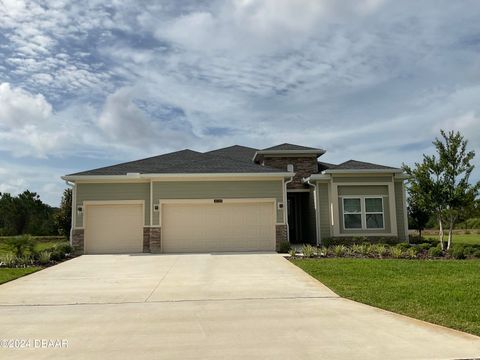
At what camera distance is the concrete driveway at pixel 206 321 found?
549cm

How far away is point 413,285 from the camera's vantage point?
975 centimetres

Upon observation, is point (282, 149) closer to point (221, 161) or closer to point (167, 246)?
point (221, 161)

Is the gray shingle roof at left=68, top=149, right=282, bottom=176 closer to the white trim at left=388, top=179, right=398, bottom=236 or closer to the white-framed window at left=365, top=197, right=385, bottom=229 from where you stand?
the white-framed window at left=365, top=197, right=385, bottom=229

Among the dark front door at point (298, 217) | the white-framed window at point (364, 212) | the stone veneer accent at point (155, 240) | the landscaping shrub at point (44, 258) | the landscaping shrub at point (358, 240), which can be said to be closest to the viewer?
the landscaping shrub at point (44, 258)

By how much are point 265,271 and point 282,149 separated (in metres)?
11.2

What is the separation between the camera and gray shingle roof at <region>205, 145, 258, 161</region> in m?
25.8

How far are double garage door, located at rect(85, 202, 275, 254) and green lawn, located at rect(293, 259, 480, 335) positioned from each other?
4027mm

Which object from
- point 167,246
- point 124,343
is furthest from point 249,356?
point 167,246

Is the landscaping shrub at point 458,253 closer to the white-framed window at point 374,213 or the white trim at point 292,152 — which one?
the white-framed window at point 374,213

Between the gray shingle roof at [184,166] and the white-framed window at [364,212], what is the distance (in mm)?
3746

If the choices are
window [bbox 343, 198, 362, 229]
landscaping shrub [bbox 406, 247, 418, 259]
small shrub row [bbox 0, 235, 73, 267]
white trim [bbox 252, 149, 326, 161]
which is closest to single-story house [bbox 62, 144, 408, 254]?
small shrub row [bbox 0, 235, 73, 267]

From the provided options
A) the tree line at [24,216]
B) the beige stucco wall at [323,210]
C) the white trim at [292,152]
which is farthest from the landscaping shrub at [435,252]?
the tree line at [24,216]

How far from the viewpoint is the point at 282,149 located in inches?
893

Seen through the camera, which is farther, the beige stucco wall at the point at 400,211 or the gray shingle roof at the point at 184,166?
the beige stucco wall at the point at 400,211
